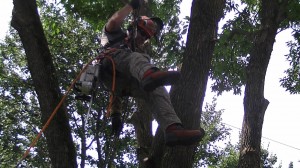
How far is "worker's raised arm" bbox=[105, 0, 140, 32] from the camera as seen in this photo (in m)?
3.72

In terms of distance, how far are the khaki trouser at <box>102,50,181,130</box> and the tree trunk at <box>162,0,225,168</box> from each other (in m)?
0.21

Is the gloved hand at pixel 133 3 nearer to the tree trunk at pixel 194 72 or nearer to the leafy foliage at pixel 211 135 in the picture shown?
the tree trunk at pixel 194 72

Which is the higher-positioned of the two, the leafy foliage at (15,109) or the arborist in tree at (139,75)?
the leafy foliage at (15,109)

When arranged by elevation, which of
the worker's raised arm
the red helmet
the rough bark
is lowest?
the rough bark

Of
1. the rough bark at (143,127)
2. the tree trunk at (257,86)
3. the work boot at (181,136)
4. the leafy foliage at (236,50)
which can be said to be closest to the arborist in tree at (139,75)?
the work boot at (181,136)

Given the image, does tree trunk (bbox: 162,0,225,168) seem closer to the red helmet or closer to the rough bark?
the red helmet

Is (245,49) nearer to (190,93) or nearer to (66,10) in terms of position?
(66,10)

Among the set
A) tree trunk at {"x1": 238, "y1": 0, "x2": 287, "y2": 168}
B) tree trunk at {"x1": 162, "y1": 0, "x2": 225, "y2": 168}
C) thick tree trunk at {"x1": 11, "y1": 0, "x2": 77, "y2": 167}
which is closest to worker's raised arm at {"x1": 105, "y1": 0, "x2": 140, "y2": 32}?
tree trunk at {"x1": 162, "y1": 0, "x2": 225, "y2": 168}

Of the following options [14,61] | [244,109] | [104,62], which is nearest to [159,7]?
[244,109]

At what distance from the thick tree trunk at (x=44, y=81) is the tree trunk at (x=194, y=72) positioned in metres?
1.35

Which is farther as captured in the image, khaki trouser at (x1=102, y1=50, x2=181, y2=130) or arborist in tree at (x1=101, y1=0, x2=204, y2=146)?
khaki trouser at (x1=102, y1=50, x2=181, y2=130)

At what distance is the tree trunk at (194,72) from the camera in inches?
135

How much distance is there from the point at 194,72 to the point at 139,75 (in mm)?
579

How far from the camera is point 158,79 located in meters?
3.11
